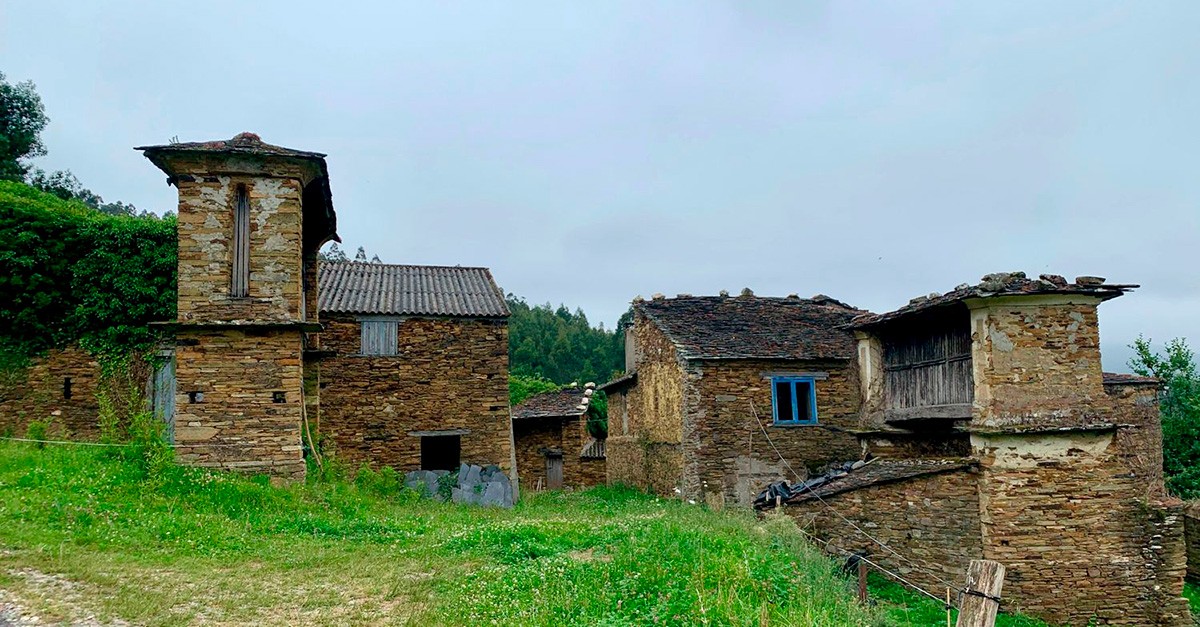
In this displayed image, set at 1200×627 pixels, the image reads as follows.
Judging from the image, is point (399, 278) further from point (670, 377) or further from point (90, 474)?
point (90, 474)

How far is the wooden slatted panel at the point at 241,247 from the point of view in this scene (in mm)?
12469

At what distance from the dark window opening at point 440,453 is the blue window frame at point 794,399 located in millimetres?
8052

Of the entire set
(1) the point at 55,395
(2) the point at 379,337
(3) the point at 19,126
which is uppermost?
(3) the point at 19,126

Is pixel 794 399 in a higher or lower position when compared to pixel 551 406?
higher

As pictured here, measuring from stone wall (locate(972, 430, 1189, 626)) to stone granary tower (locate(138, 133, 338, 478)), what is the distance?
11398mm

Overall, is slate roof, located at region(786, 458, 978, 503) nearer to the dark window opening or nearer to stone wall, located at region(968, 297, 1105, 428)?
stone wall, located at region(968, 297, 1105, 428)

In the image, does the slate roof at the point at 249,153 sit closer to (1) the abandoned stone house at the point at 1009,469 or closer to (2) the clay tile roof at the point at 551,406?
(1) the abandoned stone house at the point at 1009,469

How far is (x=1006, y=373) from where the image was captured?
11.7 metres

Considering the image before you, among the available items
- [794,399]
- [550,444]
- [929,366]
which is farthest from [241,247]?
[550,444]

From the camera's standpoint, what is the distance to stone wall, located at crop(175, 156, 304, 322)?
12.3 meters

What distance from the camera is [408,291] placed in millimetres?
19359

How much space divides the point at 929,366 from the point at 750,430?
555 centimetres

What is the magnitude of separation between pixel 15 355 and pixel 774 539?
14.9m

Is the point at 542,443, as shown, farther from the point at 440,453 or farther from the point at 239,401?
the point at 239,401
